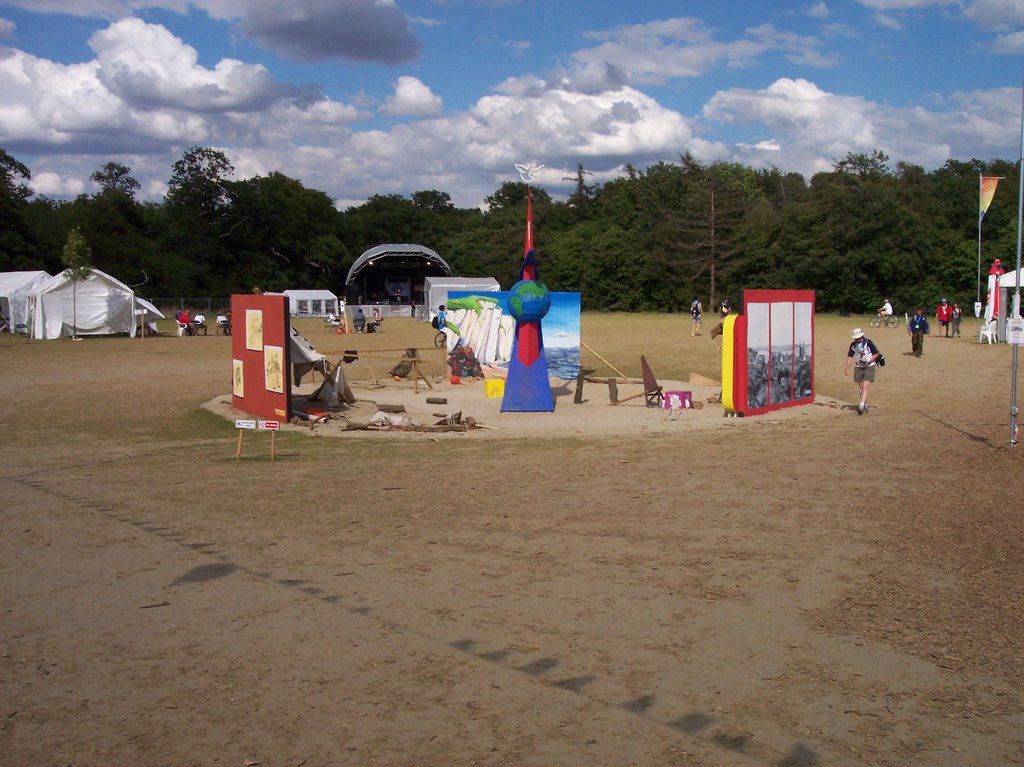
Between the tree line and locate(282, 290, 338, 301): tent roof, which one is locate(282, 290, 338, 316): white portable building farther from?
the tree line

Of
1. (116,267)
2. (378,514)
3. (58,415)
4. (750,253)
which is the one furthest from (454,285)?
(378,514)

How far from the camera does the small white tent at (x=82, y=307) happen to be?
43.0 meters

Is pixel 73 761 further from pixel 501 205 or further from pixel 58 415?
pixel 501 205

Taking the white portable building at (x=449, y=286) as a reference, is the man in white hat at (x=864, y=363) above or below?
below

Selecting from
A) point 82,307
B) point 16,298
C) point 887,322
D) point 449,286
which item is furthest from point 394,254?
point 887,322

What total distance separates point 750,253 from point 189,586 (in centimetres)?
7106

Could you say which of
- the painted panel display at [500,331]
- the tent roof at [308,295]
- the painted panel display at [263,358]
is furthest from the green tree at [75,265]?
the tent roof at [308,295]

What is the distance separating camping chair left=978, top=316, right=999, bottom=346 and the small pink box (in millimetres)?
22906

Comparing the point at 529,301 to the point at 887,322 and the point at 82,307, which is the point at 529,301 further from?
the point at 887,322

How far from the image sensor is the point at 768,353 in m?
18.5

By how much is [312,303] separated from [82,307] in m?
30.0

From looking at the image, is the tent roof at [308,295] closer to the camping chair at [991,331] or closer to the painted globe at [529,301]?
the camping chair at [991,331]

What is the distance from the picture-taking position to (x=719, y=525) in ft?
30.2

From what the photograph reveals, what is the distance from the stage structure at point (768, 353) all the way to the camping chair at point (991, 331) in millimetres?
20484
